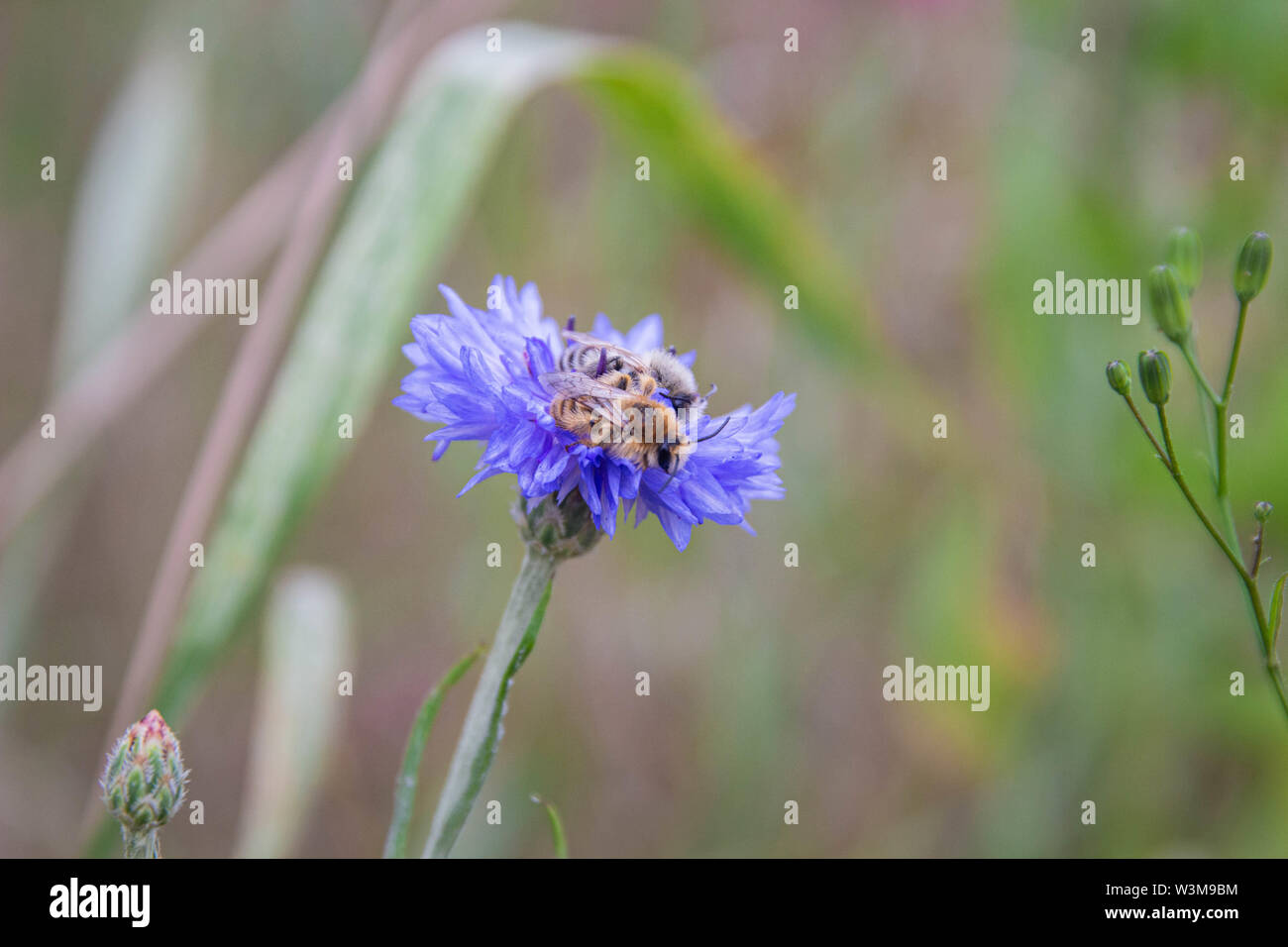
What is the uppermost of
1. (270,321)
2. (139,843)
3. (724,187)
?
(724,187)

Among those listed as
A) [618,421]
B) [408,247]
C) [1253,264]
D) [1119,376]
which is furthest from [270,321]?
[1253,264]

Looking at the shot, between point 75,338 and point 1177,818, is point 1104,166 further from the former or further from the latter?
point 75,338

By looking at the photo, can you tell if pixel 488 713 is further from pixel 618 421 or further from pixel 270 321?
pixel 270 321

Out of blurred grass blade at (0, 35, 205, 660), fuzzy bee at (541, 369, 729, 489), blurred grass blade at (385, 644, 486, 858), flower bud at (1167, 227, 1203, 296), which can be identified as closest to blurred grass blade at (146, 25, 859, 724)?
blurred grass blade at (385, 644, 486, 858)

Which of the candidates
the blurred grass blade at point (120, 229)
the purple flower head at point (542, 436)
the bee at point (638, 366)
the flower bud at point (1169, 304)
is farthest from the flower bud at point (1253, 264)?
the blurred grass blade at point (120, 229)

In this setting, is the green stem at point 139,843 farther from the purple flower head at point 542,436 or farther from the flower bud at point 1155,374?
the flower bud at point 1155,374
